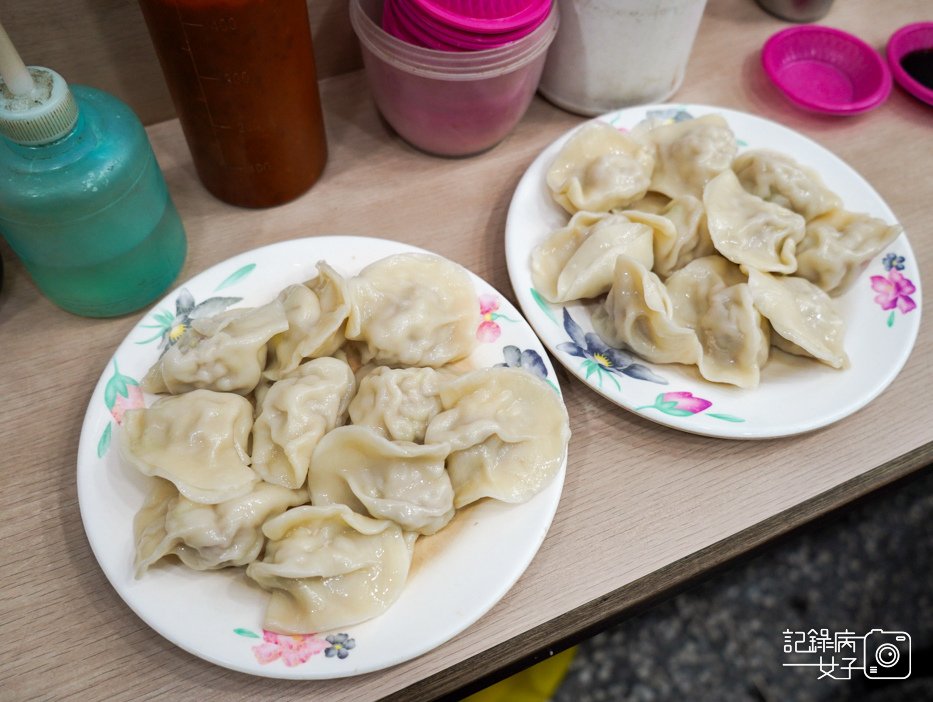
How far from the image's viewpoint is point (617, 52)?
1368 mm

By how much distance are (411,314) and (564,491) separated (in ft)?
1.12

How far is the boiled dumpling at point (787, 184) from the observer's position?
1.25m

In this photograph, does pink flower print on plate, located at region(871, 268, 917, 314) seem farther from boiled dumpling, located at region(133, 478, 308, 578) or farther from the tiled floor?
boiled dumpling, located at region(133, 478, 308, 578)

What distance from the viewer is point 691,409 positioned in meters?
1.04

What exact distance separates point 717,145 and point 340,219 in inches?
27.2

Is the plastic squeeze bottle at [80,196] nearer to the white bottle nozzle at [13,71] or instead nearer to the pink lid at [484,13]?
the white bottle nozzle at [13,71]

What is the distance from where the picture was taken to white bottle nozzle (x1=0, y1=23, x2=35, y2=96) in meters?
0.83

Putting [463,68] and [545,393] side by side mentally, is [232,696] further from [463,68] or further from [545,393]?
[463,68]

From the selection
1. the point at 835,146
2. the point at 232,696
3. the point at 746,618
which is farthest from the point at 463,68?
the point at 746,618

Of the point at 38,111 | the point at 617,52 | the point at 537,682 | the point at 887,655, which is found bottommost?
the point at 887,655

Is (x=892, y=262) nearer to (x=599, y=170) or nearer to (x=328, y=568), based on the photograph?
(x=599, y=170)

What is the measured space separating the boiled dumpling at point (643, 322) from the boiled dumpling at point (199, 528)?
0.57m

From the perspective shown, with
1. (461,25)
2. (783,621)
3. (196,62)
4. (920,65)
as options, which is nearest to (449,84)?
(461,25)

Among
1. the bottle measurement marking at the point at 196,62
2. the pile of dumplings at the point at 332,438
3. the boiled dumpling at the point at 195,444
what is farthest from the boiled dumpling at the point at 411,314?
the bottle measurement marking at the point at 196,62
